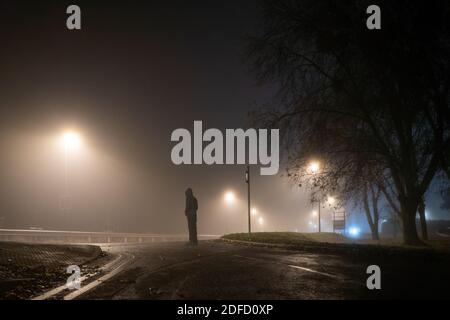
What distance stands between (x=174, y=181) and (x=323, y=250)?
169 feet

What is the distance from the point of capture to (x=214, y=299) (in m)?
6.24

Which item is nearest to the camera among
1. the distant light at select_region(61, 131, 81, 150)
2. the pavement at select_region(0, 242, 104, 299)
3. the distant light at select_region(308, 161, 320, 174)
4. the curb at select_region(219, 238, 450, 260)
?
the pavement at select_region(0, 242, 104, 299)

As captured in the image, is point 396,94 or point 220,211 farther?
point 220,211

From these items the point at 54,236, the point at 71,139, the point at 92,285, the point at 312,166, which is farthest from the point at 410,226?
the point at 54,236

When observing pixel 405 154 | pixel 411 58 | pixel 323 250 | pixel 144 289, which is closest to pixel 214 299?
pixel 144 289

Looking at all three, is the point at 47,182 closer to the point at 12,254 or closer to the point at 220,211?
the point at 220,211

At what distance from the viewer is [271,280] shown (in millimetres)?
7906

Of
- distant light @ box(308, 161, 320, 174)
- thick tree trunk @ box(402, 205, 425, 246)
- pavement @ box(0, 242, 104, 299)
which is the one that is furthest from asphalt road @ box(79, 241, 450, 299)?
distant light @ box(308, 161, 320, 174)

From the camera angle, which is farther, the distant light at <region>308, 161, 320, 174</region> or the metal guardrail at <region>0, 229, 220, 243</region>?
the metal guardrail at <region>0, 229, 220, 243</region>

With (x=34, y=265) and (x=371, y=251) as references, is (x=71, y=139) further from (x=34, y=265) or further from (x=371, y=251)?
(x=371, y=251)

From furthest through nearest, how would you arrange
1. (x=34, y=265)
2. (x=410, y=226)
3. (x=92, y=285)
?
1. (x=410, y=226)
2. (x=34, y=265)
3. (x=92, y=285)

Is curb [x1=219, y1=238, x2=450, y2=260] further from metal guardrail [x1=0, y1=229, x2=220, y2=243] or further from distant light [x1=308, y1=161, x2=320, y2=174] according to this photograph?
metal guardrail [x1=0, y1=229, x2=220, y2=243]

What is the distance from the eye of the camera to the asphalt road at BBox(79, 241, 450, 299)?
21.6ft
